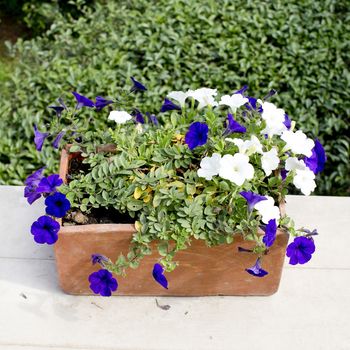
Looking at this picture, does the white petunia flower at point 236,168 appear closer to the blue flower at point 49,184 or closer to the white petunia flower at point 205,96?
the white petunia flower at point 205,96

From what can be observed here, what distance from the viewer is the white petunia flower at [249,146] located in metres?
1.48

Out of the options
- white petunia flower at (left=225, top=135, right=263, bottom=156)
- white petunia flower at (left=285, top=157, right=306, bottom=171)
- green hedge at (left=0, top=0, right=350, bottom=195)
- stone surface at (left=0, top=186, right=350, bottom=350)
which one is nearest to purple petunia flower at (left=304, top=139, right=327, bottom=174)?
white petunia flower at (left=285, top=157, right=306, bottom=171)

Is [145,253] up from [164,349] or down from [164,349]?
up

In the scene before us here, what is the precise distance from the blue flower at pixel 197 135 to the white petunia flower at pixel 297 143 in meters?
0.19

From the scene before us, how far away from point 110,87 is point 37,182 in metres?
1.45

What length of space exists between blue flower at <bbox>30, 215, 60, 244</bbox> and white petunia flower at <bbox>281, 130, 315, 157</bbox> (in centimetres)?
58

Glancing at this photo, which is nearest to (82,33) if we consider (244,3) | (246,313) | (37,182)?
(244,3)

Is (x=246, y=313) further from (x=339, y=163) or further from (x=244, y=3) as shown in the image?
(x=244, y=3)

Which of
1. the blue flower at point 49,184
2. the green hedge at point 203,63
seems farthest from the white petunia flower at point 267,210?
the green hedge at point 203,63

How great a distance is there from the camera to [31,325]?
5.03 feet

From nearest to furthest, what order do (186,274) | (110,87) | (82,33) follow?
1. (186,274)
2. (110,87)
3. (82,33)

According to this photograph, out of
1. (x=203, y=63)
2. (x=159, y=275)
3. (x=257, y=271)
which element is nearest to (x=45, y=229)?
(x=159, y=275)

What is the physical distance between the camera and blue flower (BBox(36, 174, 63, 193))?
4.93ft

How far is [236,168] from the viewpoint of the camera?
1439 millimetres
